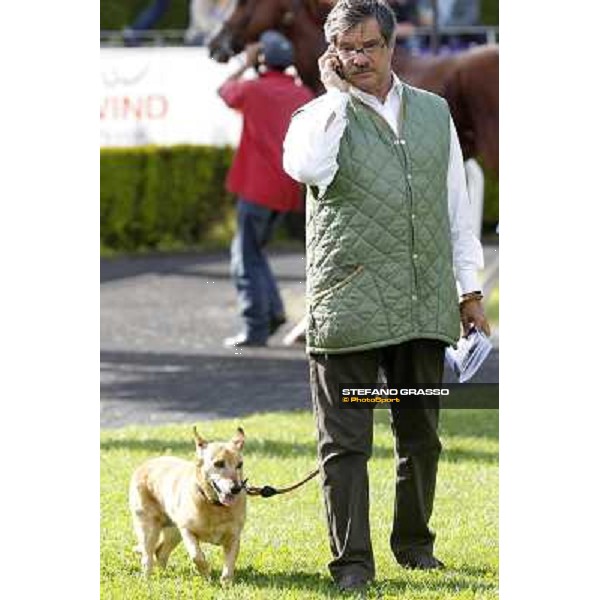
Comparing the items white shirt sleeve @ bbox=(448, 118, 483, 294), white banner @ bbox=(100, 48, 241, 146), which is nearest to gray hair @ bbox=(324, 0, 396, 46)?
white shirt sleeve @ bbox=(448, 118, 483, 294)

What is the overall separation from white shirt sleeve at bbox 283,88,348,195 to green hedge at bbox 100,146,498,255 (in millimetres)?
11112

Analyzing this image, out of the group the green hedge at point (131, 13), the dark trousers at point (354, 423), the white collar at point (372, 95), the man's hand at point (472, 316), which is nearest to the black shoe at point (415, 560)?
the dark trousers at point (354, 423)

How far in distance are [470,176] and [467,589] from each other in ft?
13.8

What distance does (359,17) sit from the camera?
530 centimetres

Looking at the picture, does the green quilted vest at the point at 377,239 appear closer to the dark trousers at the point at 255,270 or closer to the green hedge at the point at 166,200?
the dark trousers at the point at 255,270

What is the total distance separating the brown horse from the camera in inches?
354

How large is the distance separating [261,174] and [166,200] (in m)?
6.25

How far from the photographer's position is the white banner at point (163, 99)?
16.8 m

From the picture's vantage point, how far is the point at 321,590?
18.1ft

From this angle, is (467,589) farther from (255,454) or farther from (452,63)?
(452,63)

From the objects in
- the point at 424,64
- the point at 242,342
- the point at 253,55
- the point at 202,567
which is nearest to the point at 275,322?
the point at 242,342

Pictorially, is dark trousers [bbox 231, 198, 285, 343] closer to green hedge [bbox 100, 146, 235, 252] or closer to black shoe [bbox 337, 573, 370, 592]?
green hedge [bbox 100, 146, 235, 252]

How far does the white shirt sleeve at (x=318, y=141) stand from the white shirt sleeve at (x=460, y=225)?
405 mm
